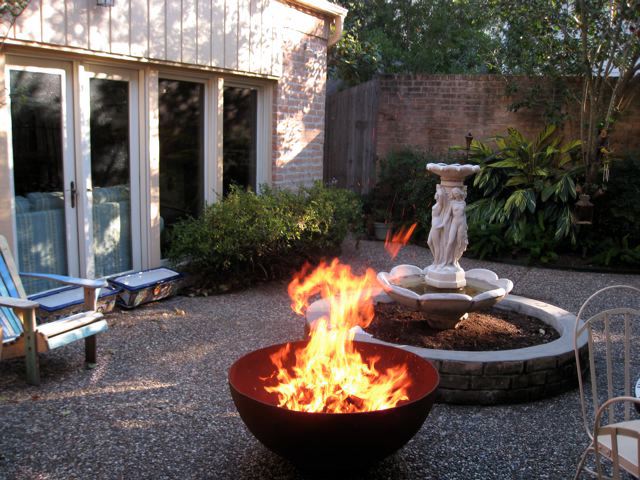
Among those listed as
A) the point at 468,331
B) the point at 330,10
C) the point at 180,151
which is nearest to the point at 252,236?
the point at 180,151

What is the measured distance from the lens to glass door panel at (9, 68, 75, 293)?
221 inches

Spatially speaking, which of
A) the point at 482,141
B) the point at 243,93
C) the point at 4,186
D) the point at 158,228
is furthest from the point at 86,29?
the point at 482,141

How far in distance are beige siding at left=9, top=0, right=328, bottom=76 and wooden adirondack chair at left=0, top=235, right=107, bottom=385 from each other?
189cm

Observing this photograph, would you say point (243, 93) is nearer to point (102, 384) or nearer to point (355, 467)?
point (102, 384)

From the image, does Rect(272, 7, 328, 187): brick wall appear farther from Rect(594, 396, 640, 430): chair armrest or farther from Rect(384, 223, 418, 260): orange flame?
Rect(594, 396, 640, 430): chair armrest

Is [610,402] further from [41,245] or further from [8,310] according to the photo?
[41,245]

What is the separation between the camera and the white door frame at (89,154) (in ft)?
19.9

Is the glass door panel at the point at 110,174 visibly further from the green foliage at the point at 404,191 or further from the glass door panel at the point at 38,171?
the green foliage at the point at 404,191

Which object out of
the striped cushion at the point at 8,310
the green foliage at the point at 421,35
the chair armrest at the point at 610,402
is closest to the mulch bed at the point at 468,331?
the chair armrest at the point at 610,402

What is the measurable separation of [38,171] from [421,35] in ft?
39.8

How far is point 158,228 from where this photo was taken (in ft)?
23.0

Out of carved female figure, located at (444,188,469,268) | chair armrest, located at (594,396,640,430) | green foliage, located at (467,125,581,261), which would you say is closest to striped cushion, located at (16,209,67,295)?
carved female figure, located at (444,188,469,268)

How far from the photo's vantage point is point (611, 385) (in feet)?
10.3

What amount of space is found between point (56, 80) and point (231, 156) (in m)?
2.62
